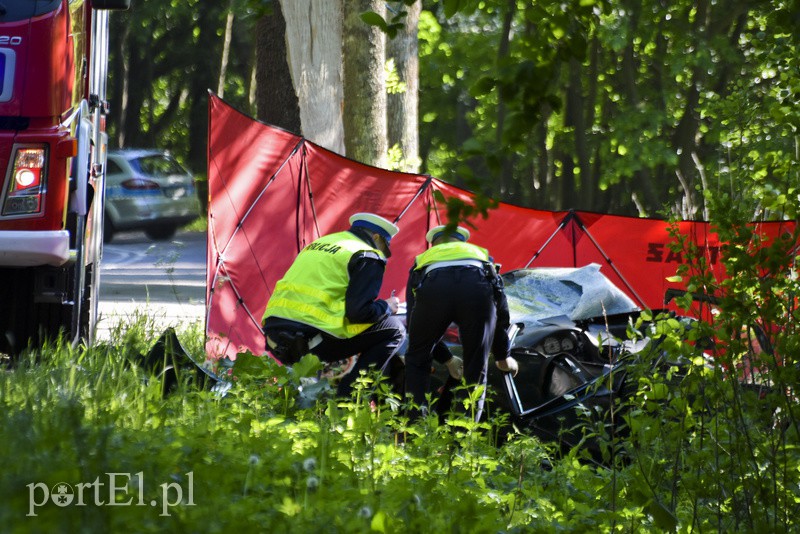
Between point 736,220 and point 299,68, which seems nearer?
point 736,220

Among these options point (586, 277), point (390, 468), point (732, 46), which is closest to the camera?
point (390, 468)

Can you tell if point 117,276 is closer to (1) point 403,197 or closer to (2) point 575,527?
(1) point 403,197

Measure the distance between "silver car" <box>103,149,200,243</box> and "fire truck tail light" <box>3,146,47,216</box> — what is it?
54.9 feet

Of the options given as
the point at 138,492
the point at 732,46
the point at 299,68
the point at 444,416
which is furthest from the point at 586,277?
the point at 732,46

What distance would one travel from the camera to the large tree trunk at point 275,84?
11.7 meters

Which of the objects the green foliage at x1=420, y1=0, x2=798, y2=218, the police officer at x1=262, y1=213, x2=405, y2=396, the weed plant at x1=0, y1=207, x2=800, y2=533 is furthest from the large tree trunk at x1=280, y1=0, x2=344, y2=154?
the weed plant at x1=0, y1=207, x2=800, y2=533

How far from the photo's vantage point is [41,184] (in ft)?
22.9

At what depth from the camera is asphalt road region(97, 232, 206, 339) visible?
40.9ft

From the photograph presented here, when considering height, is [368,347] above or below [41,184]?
below

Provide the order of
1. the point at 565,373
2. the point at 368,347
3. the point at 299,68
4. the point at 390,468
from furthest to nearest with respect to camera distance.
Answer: the point at 299,68 < the point at 368,347 < the point at 565,373 < the point at 390,468

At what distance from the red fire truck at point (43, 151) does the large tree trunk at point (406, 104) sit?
5176mm

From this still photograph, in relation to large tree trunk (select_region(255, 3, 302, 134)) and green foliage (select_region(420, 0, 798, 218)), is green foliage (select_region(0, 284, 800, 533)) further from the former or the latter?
large tree trunk (select_region(255, 3, 302, 134))

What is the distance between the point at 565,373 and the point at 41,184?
313cm

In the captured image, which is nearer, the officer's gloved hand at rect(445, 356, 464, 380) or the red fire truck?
the red fire truck
